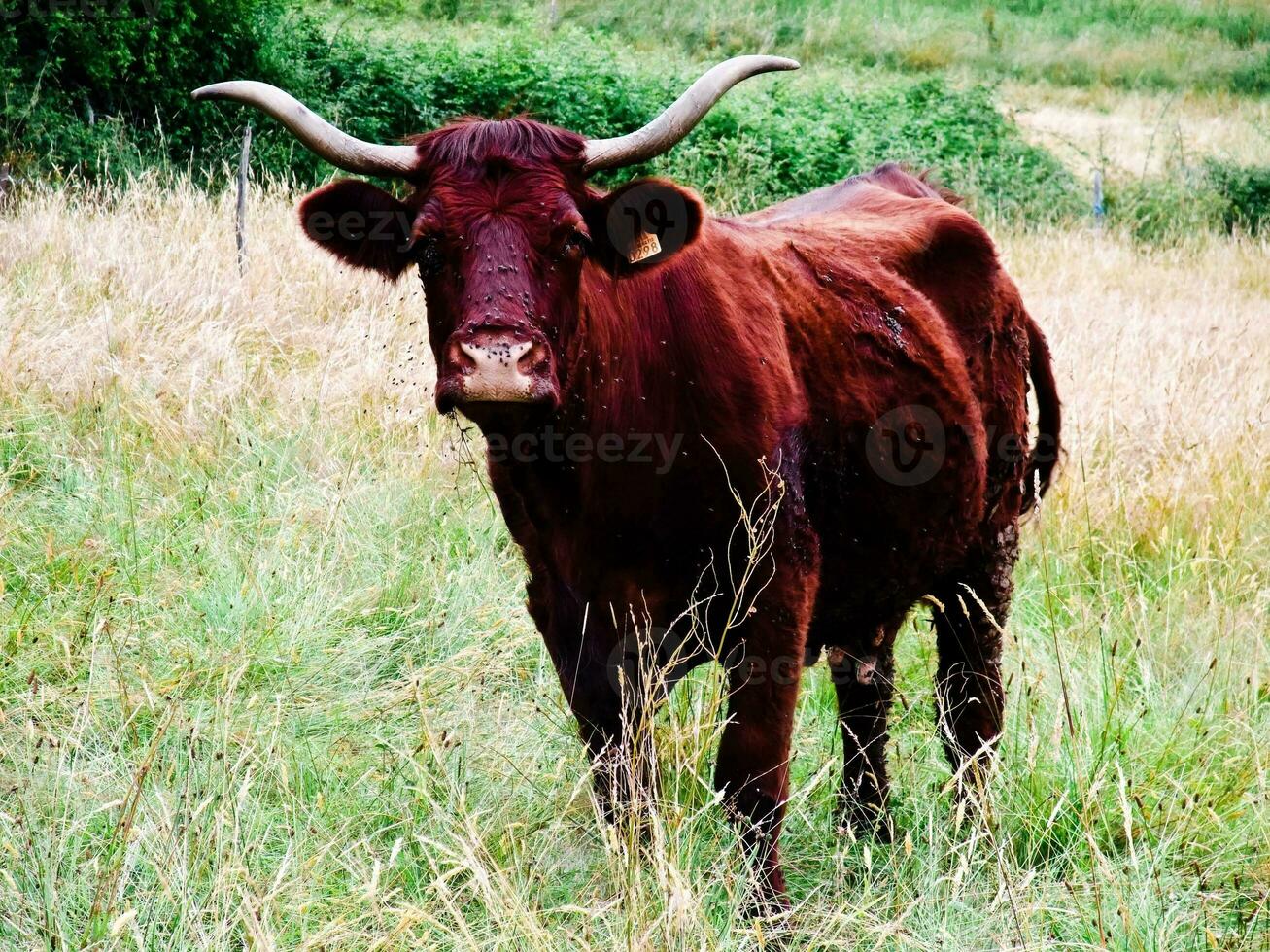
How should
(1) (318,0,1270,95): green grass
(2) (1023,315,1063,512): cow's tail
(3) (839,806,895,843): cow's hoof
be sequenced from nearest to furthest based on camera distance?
(3) (839,806,895,843): cow's hoof, (2) (1023,315,1063,512): cow's tail, (1) (318,0,1270,95): green grass

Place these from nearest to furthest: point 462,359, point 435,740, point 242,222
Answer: point 462,359, point 435,740, point 242,222

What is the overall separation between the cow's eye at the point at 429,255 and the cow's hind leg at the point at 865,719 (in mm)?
1818

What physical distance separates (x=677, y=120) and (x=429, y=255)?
2.23 ft

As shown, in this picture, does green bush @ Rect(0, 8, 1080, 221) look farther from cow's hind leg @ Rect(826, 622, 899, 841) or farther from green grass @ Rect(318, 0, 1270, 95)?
cow's hind leg @ Rect(826, 622, 899, 841)

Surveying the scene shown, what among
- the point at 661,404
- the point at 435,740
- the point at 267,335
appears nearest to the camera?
the point at 435,740

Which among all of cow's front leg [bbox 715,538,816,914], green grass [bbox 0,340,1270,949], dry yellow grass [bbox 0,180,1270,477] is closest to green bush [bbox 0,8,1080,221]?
dry yellow grass [bbox 0,180,1270,477]

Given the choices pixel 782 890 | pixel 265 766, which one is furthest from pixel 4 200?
pixel 782 890

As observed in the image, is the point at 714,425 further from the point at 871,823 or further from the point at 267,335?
the point at 267,335

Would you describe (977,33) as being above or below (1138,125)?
above

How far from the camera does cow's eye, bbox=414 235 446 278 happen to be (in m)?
2.78

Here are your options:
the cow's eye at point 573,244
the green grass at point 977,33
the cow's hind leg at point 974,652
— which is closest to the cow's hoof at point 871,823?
the cow's hind leg at point 974,652

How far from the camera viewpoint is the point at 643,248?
296 cm

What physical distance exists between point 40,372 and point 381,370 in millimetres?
1573

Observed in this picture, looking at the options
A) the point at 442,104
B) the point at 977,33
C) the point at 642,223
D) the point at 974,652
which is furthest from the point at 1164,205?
the point at 642,223
